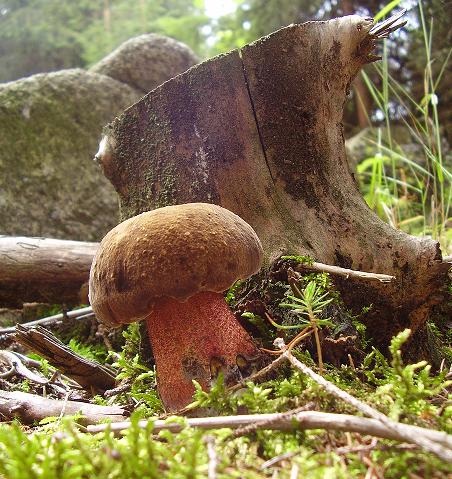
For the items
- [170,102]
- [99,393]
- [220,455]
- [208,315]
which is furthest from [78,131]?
[220,455]

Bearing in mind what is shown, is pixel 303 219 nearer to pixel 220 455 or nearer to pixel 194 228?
pixel 194 228

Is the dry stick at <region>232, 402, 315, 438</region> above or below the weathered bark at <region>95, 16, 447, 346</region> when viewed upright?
below

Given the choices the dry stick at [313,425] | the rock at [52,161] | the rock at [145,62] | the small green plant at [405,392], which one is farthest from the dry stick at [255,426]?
the rock at [145,62]

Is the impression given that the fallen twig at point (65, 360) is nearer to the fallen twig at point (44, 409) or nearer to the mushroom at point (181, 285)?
the fallen twig at point (44, 409)

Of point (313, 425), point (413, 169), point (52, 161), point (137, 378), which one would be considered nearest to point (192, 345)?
point (137, 378)

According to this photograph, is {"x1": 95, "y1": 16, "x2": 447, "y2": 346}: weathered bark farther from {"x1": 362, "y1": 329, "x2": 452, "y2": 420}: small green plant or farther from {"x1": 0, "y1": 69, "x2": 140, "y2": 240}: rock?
{"x1": 0, "y1": 69, "x2": 140, "y2": 240}: rock

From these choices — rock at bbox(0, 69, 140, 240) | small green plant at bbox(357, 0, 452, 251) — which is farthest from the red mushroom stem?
rock at bbox(0, 69, 140, 240)

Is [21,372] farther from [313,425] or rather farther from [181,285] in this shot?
[313,425]
